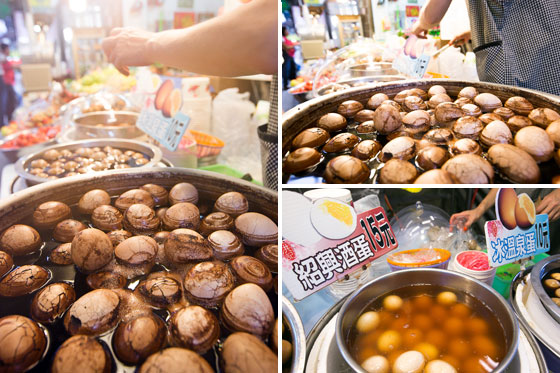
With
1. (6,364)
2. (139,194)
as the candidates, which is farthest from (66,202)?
(6,364)

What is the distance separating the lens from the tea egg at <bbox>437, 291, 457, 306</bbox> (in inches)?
48.6

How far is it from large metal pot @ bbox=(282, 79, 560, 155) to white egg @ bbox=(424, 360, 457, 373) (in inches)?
30.3

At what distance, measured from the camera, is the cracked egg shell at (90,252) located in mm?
959

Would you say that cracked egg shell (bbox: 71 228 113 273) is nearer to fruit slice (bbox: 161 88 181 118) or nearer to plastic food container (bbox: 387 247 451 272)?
fruit slice (bbox: 161 88 181 118)

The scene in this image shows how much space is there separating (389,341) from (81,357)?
82cm

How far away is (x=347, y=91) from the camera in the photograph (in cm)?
166

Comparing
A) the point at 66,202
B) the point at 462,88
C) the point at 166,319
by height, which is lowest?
the point at 166,319

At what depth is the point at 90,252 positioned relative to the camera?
96cm

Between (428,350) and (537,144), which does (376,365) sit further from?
(537,144)

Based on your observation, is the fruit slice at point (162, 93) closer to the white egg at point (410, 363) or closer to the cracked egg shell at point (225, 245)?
the cracked egg shell at point (225, 245)

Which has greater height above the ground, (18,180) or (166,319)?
(18,180)

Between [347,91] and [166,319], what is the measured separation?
48.2 inches

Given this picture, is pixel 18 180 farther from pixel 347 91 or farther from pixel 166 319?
pixel 347 91

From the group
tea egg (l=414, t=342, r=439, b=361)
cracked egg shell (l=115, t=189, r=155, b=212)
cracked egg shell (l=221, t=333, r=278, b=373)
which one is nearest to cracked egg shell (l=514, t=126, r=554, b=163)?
tea egg (l=414, t=342, r=439, b=361)
